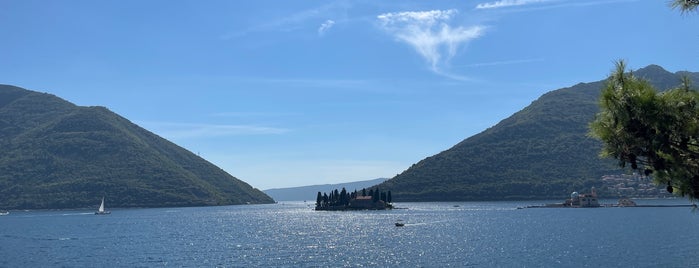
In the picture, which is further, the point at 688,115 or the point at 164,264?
the point at 164,264

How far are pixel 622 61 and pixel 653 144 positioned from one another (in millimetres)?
1862

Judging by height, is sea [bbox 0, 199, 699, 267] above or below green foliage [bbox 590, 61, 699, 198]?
below

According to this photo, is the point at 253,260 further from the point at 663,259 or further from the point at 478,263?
the point at 663,259

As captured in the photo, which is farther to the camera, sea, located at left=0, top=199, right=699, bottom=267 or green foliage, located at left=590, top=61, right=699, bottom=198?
sea, located at left=0, top=199, right=699, bottom=267

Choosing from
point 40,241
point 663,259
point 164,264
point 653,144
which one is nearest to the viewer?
point 653,144

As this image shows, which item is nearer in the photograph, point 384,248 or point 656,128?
point 656,128

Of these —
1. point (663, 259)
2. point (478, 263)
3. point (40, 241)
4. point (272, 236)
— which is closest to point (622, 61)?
point (478, 263)

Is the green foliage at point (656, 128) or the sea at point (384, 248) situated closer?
the green foliage at point (656, 128)

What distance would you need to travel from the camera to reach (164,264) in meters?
102

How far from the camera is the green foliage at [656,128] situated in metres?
11.9

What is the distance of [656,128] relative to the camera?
1184cm

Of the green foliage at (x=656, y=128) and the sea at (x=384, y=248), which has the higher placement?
the green foliage at (x=656, y=128)

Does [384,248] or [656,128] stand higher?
A: [656,128]

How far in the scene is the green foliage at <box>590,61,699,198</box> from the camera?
11922 mm
